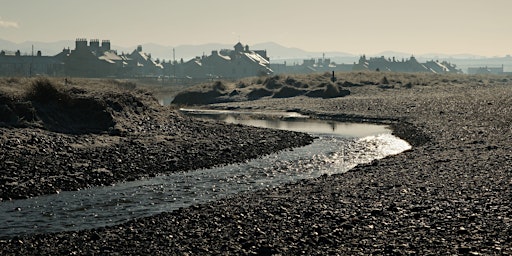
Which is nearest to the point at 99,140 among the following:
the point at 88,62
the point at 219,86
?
the point at 219,86

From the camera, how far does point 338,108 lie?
67.3 metres

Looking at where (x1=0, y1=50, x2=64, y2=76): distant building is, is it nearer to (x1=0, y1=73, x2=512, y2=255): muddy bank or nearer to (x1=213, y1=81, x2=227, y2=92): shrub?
(x1=213, y1=81, x2=227, y2=92): shrub

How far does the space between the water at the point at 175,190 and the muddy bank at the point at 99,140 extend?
130cm

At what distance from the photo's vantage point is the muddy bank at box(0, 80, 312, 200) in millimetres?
26359

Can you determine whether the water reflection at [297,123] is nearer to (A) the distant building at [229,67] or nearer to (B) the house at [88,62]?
(B) the house at [88,62]

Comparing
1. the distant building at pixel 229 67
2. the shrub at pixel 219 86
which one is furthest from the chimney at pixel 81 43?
the shrub at pixel 219 86

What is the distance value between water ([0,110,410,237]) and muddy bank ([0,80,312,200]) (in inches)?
51.1

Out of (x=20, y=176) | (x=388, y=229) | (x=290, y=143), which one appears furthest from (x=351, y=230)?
(x=290, y=143)

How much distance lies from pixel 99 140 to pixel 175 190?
10.3 meters

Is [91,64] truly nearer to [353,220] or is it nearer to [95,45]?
[95,45]

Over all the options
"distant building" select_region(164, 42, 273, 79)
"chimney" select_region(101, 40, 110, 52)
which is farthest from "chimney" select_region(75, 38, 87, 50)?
"distant building" select_region(164, 42, 273, 79)

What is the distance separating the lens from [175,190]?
25.2 meters

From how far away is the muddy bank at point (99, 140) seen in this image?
1038 inches

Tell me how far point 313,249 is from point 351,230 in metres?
2.00
